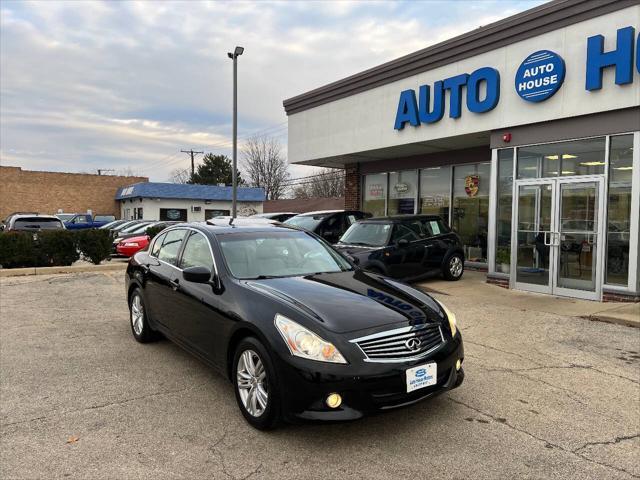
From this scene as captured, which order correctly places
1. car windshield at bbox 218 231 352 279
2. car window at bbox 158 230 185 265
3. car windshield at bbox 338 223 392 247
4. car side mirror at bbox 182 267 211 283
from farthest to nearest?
car windshield at bbox 338 223 392 247
car window at bbox 158 230 185 265
car windshield at bbox 218 231 352 279
car side mirror at bbox 182 267 211 283

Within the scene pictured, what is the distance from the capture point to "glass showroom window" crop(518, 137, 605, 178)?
354 inches

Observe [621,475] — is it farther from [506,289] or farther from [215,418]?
[506,289]

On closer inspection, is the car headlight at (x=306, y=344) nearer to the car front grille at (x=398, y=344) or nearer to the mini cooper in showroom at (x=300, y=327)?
the mini cooper in showroom at (x=300, y=327)

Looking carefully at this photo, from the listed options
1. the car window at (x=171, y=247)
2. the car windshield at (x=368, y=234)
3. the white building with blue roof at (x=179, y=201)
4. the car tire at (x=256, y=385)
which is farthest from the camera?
the white building with blue roof at (x=179, y=201)

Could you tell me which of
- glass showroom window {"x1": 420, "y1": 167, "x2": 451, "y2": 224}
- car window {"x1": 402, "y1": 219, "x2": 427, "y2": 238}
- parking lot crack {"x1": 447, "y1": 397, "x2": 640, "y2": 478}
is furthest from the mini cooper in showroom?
glass showroom window {"x1": 420, "y1": 167, "x2": 451, "y2": 224}

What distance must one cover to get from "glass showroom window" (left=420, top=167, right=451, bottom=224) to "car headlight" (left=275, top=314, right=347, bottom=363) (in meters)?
11.6

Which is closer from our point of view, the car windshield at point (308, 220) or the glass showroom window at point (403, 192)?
the car windshield at point (308, 220)

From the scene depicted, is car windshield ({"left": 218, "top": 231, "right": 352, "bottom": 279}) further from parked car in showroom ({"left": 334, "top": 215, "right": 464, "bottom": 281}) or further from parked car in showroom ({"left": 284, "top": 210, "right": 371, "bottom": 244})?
parked car in showroom ({"left": 284, "top": 210, "right": 371, "bottom": 244})

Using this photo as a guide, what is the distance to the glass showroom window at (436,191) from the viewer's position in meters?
14.3

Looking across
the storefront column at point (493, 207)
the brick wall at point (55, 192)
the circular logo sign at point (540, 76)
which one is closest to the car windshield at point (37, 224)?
the storefront column at point (493, 207)

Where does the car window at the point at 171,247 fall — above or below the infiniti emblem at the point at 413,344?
above

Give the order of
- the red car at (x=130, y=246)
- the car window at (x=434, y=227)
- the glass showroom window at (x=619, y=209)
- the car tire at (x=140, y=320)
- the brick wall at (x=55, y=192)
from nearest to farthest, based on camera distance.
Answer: the car tire at (x=140, y=320) < the glass showroom window at (x=619, y=209) < the car window at (x=434, y=227) < the red car at (x=130, y=246) < the brick wall at (x=55, y=192)

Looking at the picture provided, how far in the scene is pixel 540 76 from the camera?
9539 millimetres

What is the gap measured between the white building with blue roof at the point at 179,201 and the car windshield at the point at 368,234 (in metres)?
29.4
